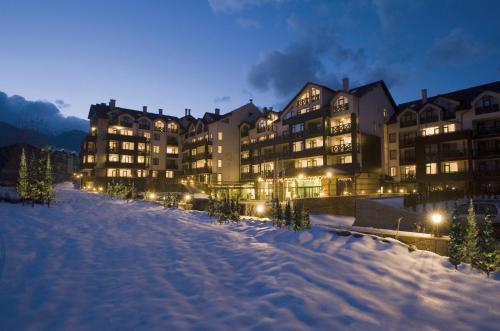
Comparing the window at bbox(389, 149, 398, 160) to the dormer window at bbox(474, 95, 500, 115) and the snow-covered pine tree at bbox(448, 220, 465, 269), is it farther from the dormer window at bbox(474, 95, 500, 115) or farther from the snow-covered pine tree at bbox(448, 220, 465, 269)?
the snow-covered pine tree at bbox(448, 220, 465, 269)

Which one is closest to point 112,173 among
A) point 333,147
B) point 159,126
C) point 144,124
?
point 144,124

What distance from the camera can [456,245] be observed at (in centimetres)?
1063

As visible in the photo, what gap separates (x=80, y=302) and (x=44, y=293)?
1.06 metres

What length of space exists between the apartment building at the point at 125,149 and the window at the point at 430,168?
39146 millimetres

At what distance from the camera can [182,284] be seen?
7.58 meters

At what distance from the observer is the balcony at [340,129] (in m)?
38.7

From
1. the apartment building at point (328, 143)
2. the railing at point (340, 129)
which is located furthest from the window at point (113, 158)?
the railing at point (340, 129)

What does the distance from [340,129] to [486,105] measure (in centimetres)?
1655

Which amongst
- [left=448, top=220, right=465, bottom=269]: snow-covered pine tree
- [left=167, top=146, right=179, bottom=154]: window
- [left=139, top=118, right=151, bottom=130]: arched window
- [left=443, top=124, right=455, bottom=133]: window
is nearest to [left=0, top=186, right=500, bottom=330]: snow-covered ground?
[left=448, top=220, right=465, bottom=269]: snow-covered pine tree

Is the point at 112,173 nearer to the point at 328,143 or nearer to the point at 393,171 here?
the point at 328,143

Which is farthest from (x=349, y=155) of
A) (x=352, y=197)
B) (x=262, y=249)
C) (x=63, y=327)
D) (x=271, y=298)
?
(x=63, y=327)

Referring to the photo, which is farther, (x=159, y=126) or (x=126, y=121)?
(x=159, y=126)

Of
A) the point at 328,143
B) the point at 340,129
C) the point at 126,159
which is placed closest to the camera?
the point at 340,129

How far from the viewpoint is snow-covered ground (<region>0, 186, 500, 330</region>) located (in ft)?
19.5
